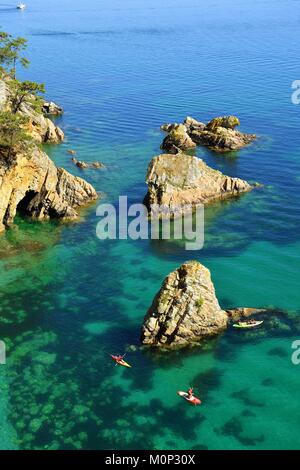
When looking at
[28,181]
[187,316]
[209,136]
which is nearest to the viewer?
[187,316]

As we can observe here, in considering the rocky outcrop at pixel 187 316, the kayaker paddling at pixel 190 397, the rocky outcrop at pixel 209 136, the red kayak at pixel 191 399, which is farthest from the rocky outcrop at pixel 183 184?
the red kayak at pixel 191 399

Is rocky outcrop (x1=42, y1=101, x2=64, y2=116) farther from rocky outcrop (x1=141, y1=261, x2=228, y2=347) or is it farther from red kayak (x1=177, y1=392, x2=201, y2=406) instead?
red kayak (x1=177, y1=392, x2=201, y2=406)

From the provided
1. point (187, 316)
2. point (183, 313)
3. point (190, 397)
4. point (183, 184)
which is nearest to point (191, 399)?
point (190, 397)

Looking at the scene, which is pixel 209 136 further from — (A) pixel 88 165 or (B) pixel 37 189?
(B) pixel 37 189

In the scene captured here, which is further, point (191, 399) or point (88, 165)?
point (88, 165)

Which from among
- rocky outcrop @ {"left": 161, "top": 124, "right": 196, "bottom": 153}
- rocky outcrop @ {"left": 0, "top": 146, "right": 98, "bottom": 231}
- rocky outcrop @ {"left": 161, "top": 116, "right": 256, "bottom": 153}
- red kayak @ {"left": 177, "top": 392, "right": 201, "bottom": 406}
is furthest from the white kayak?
rocky outcrop @ {"left": 161, "top": 124, "right": 196, "bottom": 153}

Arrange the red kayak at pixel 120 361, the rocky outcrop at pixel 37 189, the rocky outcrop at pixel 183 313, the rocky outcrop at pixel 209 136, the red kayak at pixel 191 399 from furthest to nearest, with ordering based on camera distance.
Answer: the rocky outcrop at pixel 209 136 < the rocky outcrop at pixel 37 189 < the rocky outcrop at pixel 183 313 < the red kayak at pixel 120 361 < the red kayak at pixel 191 399

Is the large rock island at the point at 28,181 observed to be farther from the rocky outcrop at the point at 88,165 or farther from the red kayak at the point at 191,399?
the red kayak at the point at 191,399

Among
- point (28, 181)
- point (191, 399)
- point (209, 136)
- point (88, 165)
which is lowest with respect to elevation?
point (191, 399)
